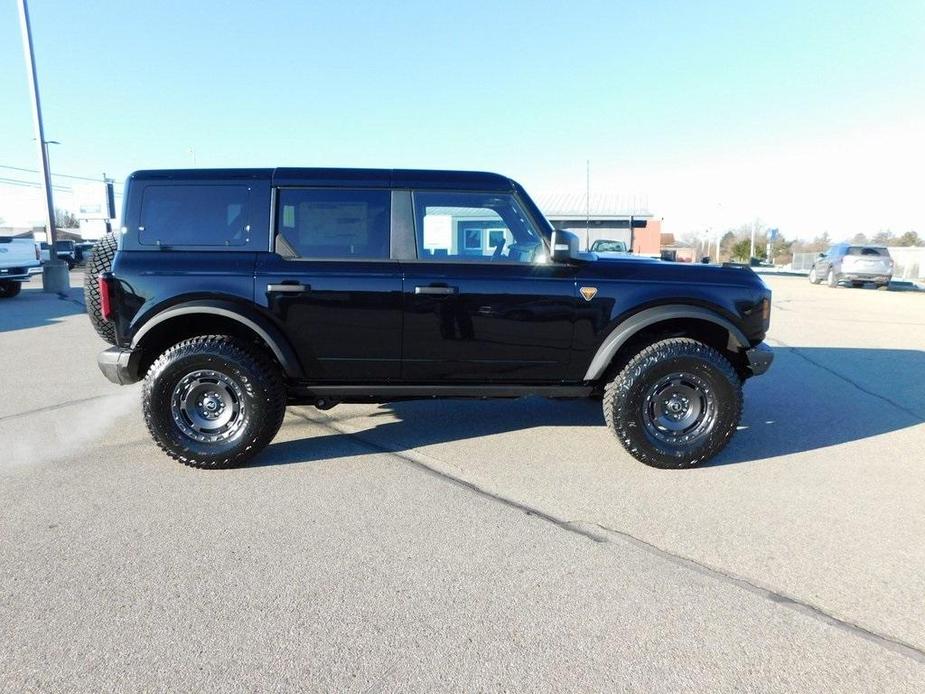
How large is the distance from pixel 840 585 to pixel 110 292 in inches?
174

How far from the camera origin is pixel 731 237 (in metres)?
88.0

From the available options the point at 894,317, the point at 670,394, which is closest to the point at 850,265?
the point at 894,317

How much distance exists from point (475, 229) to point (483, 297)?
1.72ft

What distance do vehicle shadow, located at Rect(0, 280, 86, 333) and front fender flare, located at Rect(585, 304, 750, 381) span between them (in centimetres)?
1056

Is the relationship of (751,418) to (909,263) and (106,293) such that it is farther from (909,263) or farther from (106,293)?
(909,263)

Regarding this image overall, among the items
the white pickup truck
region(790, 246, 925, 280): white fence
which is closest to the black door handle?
the white pickup truck

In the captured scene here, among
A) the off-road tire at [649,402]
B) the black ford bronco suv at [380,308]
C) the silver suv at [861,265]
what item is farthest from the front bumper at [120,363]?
the silver suv at [861,265]

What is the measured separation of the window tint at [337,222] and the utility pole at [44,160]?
17.1 m

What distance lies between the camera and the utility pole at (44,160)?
15.8 meters

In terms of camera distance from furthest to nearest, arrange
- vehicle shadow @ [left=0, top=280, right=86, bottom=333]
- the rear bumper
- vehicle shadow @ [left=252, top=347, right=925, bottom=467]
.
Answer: the rear bumper, vehicle shadow @ [left=0, top=280, right=86, bottom=333], vehicle shadow @ [left=252, top=347, right=925, bottom=467]

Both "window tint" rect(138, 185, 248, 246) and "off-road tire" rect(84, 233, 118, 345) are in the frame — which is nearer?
"window tint" rect(138, 185, 248, 246)

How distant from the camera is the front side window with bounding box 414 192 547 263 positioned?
392 cm

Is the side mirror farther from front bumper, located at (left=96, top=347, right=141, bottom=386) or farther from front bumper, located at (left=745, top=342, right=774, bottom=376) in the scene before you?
front bumper, located at (left=96, top=347, right=141, bottom=386)

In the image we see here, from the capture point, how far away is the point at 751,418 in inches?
199
